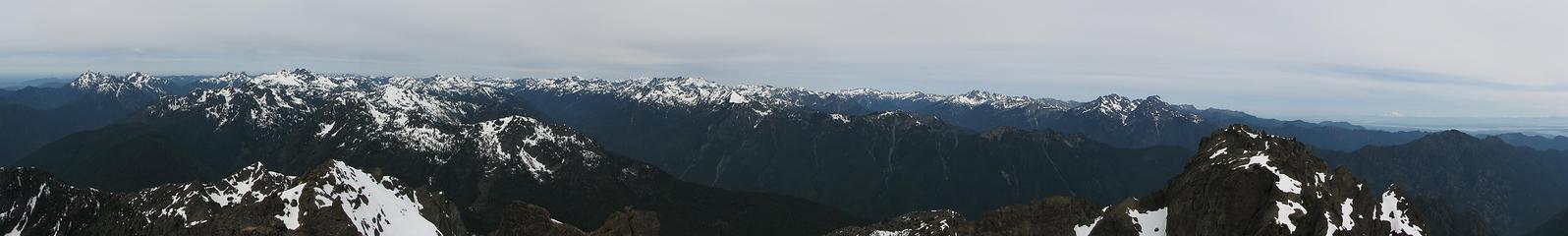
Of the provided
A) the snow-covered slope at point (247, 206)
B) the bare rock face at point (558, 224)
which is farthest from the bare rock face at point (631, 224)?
the snow-covered slope at point (247, 206)

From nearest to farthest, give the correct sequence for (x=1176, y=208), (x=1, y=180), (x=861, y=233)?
(x=1176, y=208)
(x=1, y=180)
(x=861, y=233)

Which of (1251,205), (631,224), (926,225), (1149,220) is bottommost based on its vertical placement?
(926,225)

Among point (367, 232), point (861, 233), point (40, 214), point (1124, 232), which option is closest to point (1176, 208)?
point (1124, 232)

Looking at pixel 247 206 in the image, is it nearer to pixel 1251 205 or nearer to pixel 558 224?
pixel 558 224

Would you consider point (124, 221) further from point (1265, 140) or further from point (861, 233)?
point (1265, 140)

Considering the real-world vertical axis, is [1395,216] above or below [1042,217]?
above

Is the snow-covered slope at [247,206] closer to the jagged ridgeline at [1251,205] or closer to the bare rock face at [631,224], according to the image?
the bare rock face at [631,224]

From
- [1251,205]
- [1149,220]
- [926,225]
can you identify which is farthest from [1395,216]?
[926,225]

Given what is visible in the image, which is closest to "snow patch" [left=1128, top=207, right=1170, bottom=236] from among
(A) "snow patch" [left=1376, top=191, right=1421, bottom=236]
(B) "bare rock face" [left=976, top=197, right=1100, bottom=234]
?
(B) "bare rock face" [left=976, top=197, right=1100, bottom=234]
